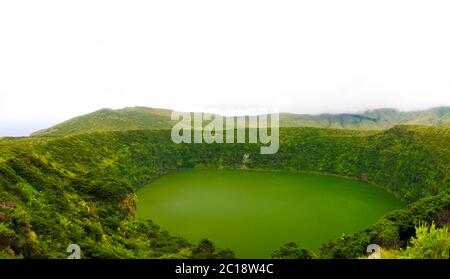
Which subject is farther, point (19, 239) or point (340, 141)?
point (340, 141)

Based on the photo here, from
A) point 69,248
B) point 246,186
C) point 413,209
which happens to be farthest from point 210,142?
point 69,248

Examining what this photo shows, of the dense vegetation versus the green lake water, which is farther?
the green lake water

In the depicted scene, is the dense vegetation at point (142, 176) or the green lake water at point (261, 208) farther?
the green lake water at point (261, 208)

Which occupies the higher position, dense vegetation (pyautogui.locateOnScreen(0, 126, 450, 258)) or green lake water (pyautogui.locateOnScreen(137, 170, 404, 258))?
dense vegetation (pyautogui.locateOnScreen(0, 126, 450, 258))

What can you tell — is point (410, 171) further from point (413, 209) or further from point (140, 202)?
point (140, 202)

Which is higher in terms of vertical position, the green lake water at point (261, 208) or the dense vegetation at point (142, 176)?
the dense vegetation at point (142, 176)

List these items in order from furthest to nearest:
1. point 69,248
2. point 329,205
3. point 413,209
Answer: point 329,205
point 413,209
point 69,248
